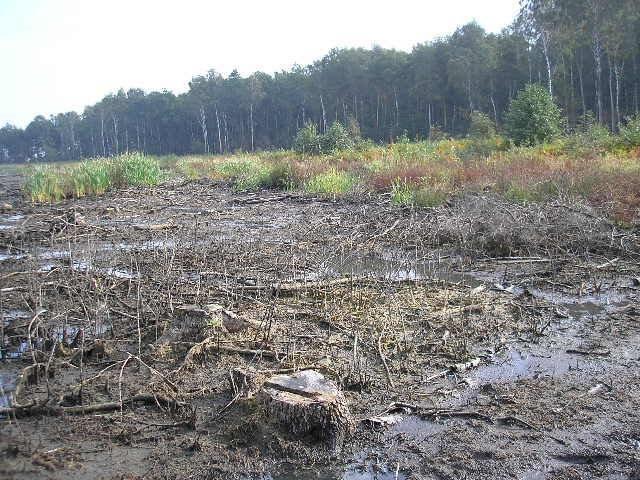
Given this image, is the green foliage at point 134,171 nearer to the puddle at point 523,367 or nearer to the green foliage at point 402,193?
A: the green foliage at point 402,193

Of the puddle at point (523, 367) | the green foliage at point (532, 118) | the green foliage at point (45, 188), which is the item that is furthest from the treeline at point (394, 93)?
the puddle at point (523, 367)

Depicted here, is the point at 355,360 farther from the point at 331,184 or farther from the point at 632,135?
the point at 632,135

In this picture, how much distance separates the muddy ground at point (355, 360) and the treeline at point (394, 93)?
19.7 meters

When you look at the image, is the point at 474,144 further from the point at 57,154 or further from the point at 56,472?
the point at 57,154

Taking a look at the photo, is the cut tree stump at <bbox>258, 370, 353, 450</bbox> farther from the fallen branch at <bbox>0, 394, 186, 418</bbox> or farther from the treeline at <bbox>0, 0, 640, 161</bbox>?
the treeline at <bbox>0, 0, 640, 161</bbox>

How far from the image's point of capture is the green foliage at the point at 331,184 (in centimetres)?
1569

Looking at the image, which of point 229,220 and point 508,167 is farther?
point 508,167

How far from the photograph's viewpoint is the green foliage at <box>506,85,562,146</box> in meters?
22.5

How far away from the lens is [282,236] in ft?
33.4

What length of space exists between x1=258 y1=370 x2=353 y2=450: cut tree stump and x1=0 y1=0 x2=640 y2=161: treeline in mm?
23735

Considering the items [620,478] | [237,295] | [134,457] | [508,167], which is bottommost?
[620,478]

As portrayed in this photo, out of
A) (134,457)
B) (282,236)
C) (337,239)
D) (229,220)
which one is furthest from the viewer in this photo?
(229,220)

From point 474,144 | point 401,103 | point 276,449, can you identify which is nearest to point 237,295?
point 276,449

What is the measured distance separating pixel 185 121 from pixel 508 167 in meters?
73.6
